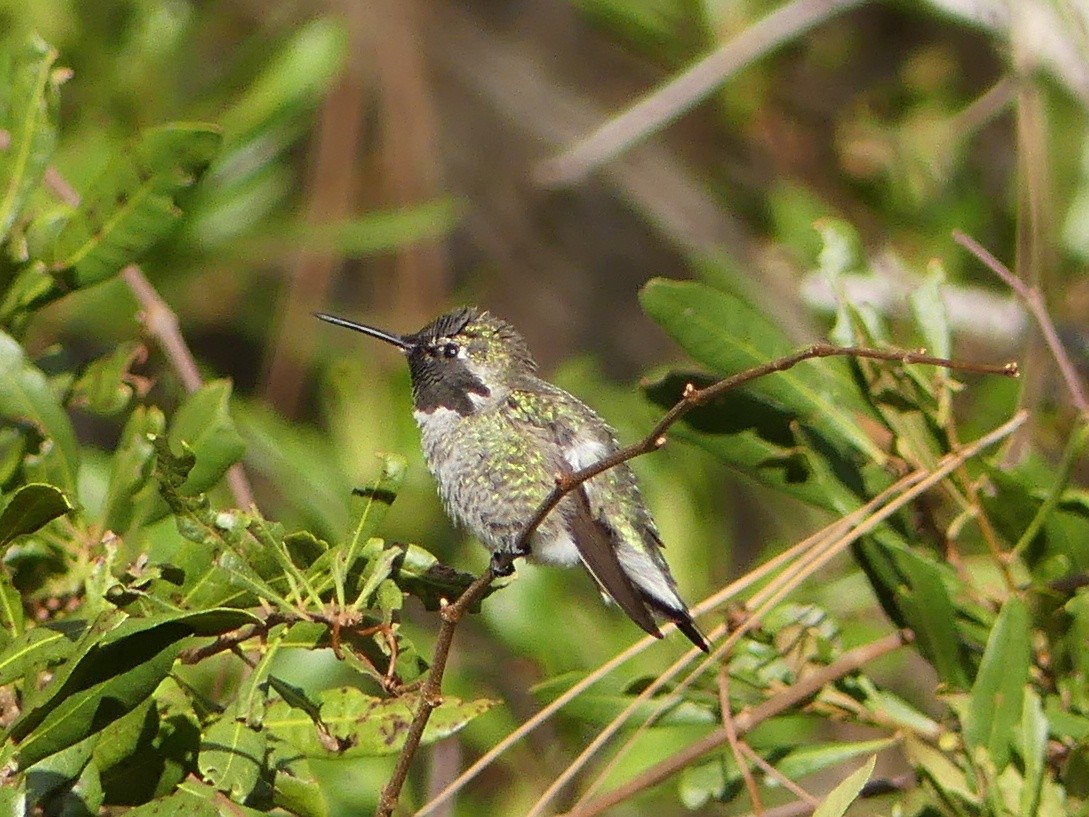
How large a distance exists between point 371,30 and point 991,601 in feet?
12.6

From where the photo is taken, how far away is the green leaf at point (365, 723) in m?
1.88

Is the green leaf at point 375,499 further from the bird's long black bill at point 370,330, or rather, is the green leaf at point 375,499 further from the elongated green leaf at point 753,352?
the bird's long black bill at point 370,330

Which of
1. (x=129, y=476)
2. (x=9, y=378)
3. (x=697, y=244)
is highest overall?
(x=9, y=378)

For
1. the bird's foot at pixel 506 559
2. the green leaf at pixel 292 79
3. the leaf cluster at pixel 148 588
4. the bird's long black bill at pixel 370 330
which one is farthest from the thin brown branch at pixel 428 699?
the green leaf at pixel 292 79

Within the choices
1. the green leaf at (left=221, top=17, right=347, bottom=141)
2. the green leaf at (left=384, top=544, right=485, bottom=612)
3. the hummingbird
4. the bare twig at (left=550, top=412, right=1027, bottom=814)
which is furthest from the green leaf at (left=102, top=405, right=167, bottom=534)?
the green leaf at (left=221, top=17, right=347, bottom=141)

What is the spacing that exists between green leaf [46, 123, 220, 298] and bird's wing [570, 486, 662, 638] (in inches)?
30.1

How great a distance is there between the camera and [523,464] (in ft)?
8.57

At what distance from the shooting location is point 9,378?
2025mm

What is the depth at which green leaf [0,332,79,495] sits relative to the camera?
2027mm

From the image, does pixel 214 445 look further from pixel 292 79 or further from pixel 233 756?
pixel 292 79

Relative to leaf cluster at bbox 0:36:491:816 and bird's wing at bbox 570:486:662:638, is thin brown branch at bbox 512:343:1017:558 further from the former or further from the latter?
bird's wing at bbox 570:486:662:638

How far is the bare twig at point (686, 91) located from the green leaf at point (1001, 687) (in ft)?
5.32

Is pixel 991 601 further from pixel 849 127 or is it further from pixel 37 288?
pixel 849 127

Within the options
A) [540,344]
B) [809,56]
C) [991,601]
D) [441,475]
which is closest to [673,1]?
[809,56]
